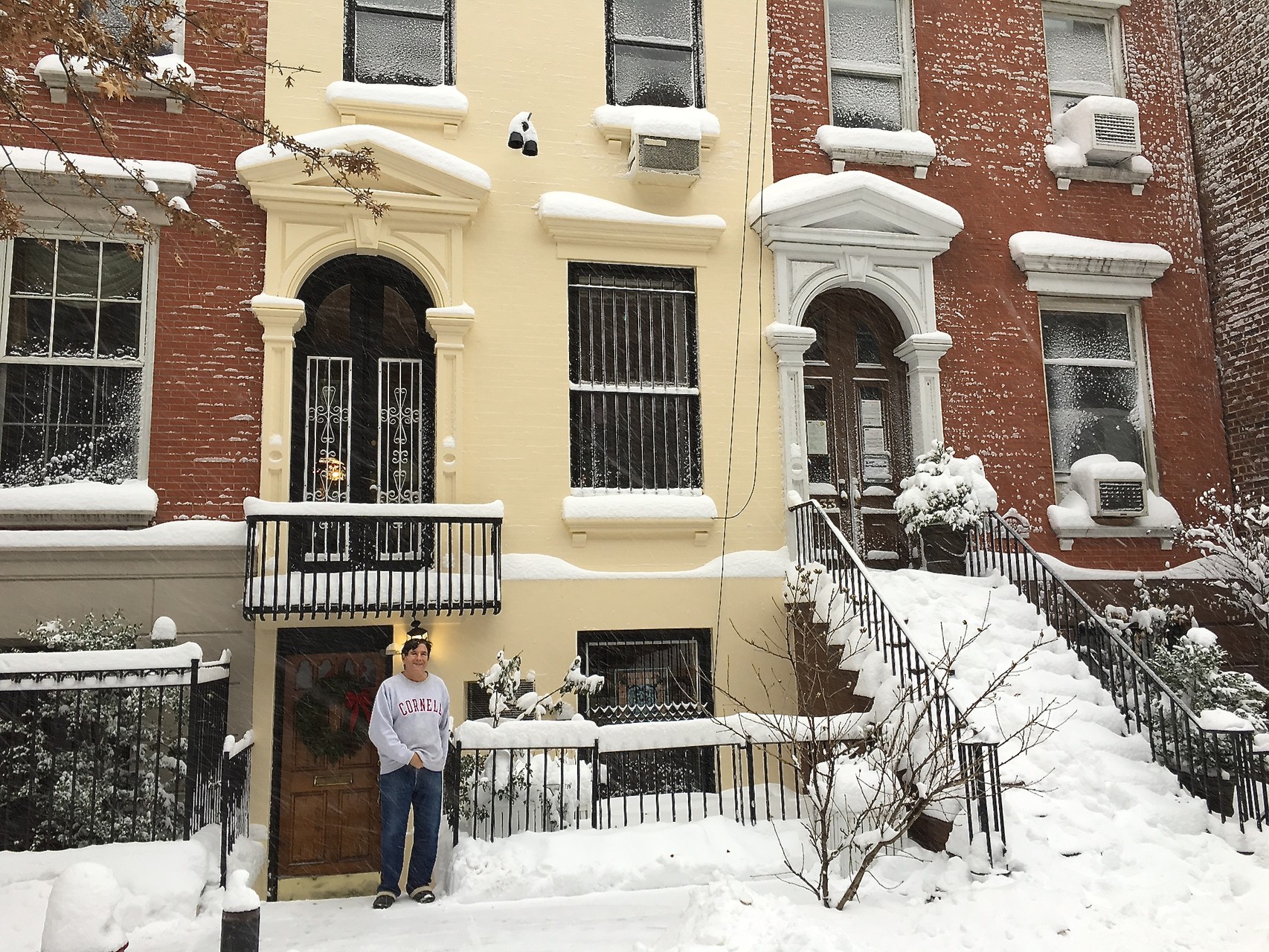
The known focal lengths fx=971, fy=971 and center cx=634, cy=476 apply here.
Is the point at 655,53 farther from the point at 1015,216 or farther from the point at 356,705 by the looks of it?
the point at 356,705

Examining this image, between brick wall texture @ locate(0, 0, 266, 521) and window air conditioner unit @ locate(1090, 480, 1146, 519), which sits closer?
brick wall texture @ locate(0, 0, 266, 521)

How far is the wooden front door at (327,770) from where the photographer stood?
817cm

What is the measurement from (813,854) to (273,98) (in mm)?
8045

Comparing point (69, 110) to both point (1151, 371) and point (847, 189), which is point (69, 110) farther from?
point (1151, 371)

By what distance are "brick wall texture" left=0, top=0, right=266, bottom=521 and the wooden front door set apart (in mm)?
1616

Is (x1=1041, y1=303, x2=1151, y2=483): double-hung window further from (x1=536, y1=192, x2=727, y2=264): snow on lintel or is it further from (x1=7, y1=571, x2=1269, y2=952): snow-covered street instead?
(x1=7, y1=571, x2=1269, y2=952): snow-covered street

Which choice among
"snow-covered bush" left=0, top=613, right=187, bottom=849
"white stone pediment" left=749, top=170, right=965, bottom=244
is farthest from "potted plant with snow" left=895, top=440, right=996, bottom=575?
"snow-covered bush" left=0, top=613, right=187, bottom=849

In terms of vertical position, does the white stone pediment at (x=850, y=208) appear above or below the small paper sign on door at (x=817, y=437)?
above

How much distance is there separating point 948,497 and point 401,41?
6944mm

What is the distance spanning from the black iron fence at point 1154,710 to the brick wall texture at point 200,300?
683 cm

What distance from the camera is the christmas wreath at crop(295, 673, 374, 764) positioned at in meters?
8.34

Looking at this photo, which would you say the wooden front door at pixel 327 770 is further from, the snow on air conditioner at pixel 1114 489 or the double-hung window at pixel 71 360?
the snow on air conditioner at pixel 1114 489

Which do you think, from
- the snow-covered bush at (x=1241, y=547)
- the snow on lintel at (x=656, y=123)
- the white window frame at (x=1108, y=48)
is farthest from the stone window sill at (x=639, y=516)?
the white window frame at (x=1108, y=48)

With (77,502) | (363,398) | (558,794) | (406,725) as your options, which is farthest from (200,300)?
(558,794)
